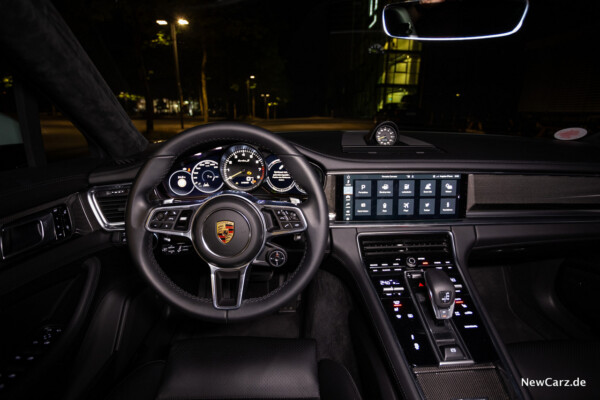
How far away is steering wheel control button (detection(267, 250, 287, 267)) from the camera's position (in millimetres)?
1494

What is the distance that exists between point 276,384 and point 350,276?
2.09 ft

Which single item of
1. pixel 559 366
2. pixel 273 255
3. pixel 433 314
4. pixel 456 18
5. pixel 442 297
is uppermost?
pixel 456 18

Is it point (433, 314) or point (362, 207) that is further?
point (362, 207)

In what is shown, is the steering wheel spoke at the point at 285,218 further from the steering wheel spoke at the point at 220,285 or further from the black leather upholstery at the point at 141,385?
the black leather upholstery at the point at 141,385

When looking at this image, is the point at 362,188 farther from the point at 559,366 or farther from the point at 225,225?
the point at 559,366

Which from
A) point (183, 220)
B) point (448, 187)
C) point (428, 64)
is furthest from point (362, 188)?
point (428, 64)

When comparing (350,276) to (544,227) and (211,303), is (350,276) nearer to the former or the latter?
(211,303)

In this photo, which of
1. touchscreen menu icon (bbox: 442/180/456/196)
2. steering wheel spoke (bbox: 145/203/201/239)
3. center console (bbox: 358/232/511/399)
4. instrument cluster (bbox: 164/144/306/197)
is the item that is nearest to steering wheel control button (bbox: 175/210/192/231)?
steering wheel spoke (bbox: 145/203/201/239)

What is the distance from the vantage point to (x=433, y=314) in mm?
1651

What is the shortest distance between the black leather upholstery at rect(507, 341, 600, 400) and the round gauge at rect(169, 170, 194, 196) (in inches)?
72.6

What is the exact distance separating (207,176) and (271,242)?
0.49 metres

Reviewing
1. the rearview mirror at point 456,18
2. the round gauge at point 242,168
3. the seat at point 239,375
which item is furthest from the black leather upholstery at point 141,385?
the rearview mirror at point 456,18

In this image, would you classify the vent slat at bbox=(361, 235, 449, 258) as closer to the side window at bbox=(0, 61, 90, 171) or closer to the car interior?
the car interior

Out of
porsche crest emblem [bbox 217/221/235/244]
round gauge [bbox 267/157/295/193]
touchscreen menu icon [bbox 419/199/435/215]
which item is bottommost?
touchscreen menu icon [bbox 419/199/435/215]
